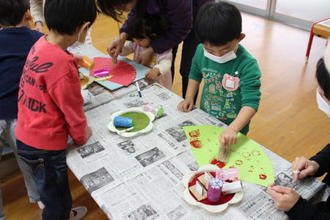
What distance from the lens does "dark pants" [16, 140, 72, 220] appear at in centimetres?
108

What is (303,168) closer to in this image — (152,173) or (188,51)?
(152,173)

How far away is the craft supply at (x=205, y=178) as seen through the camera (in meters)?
0.90

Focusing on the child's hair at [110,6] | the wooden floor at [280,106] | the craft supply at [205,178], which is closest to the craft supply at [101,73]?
the child's hair at [110,6]

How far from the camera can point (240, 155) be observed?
105 centimetres

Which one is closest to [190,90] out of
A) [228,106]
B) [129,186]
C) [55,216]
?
[228,106]

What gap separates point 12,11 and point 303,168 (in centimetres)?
121

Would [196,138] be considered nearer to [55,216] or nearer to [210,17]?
[210,17]

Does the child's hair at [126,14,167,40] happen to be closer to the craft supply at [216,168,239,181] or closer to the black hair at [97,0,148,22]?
the black hair at [97,0,148,22]

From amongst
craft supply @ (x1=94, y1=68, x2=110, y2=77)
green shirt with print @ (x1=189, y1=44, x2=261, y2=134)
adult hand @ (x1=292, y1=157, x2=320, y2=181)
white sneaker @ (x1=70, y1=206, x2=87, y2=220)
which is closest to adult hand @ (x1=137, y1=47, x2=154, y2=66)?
craft supply @ (x1=94, y1=68, x2=110, y2=77)

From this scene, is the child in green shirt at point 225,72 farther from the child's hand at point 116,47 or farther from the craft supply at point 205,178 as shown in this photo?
the child's hand at point 116,47

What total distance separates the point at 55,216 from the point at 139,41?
0.92 metres

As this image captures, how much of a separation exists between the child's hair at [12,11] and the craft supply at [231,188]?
1.03 m

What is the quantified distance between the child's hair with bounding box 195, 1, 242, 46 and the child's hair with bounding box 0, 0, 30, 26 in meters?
0.72

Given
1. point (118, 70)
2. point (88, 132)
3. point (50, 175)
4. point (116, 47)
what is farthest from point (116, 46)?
point (50, 175)
